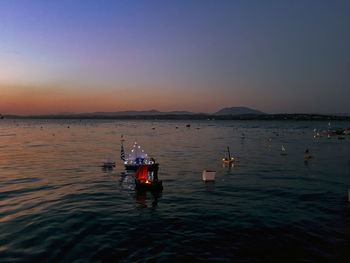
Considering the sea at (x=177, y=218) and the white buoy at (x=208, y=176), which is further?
the white buoy at (x=208, y=176)

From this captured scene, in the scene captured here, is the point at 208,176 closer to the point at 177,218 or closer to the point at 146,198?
the point at 146,198

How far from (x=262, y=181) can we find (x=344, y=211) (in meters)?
14.1

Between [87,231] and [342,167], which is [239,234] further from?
[342,167]

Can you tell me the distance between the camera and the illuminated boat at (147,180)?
3266 centimetres

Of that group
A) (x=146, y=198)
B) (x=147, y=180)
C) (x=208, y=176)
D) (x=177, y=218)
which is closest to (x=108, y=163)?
(x=147, y=180)

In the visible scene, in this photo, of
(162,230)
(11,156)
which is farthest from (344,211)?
(11,156)

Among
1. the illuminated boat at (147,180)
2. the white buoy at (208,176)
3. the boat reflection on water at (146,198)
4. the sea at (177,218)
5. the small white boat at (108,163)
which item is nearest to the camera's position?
the sea at (177,218)

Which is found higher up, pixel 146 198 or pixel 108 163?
pixel 108 163

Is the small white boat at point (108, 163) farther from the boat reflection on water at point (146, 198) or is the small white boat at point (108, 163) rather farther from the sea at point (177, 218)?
the boat reflection on water at point (146, 198)

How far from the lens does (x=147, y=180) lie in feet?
111

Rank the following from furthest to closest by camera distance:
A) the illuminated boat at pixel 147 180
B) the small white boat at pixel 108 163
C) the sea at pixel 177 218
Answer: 1. the small white boat at pixel 108 163
2. the illuminated boat at pixel 147 180
3. the sea at pixel 177 218

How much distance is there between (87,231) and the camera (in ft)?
70.0

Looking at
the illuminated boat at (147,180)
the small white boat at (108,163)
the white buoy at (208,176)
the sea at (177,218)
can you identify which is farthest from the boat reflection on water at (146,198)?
the small white boat at (108,163)

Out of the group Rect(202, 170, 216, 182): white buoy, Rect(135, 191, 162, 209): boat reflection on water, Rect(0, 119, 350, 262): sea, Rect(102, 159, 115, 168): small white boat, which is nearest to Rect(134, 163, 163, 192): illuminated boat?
Rect(135, 191, 162, 209): boat reflection on water
